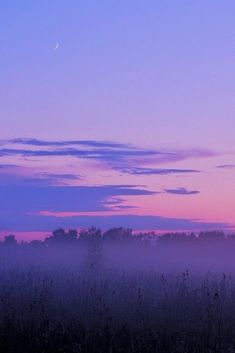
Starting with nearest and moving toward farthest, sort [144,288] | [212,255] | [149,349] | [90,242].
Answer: [149,349] → [144,288] → [90,242] → [212,255]

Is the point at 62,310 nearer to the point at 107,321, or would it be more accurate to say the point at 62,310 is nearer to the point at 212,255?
the point at 107,321

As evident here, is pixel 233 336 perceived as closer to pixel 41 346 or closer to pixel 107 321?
pixel 107 321

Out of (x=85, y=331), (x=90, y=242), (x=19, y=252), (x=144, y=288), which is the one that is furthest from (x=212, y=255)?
(x=85, y=331)

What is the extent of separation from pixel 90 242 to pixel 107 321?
2974 centimetres

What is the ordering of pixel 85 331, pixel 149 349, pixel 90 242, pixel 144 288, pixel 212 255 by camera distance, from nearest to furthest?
pixel 149 349 < pixel 85 331 < pixel 144 288 < pixel 90 242 < pixel 212 255

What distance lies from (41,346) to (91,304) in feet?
8.03

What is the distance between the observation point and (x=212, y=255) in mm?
78125

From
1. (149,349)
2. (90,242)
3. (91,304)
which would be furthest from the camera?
(90,242)

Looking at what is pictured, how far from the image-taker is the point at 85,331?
10.7m

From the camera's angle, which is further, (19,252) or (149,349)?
(19,252)

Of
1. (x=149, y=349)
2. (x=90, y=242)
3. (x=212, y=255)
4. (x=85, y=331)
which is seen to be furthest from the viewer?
(x=212, y=255)

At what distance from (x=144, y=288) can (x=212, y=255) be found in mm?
64110

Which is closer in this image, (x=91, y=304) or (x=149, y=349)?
(x=149, y=349)

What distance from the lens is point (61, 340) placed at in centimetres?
1039
